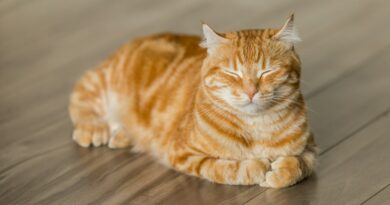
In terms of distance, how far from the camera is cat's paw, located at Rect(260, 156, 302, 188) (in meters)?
2.97

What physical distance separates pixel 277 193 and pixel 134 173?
0.61 metres

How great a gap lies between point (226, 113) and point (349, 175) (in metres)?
0.53

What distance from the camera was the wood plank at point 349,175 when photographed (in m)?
2.95

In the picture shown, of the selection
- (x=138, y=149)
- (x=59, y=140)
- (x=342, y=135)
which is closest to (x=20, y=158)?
(x=59, y=140)

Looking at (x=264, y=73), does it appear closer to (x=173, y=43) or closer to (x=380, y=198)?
(x=380, y=198)

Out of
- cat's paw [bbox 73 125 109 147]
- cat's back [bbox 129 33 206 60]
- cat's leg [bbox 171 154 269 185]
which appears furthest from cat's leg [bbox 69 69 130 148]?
cat's leg [bbox 171 154 269 185]

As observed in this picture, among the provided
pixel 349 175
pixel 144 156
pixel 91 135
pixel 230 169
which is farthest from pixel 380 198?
pixel 91 135

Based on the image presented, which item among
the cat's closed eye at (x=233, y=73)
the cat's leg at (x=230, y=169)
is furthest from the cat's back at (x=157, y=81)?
the cat's closed eye at (x=233, y=73)

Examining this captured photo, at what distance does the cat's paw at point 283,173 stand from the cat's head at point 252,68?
22 centimetres

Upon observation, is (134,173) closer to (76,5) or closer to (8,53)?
(8,53)

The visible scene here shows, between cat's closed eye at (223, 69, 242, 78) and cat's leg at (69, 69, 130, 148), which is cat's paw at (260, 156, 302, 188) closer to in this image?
cat's closed eye at (223, 69, 242, 78)

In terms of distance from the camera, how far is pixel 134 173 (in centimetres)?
326

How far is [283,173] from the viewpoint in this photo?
2967mm

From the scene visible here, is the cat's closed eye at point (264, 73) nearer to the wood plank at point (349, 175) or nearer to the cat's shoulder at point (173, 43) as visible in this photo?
the wood plank at point (349, 175)
